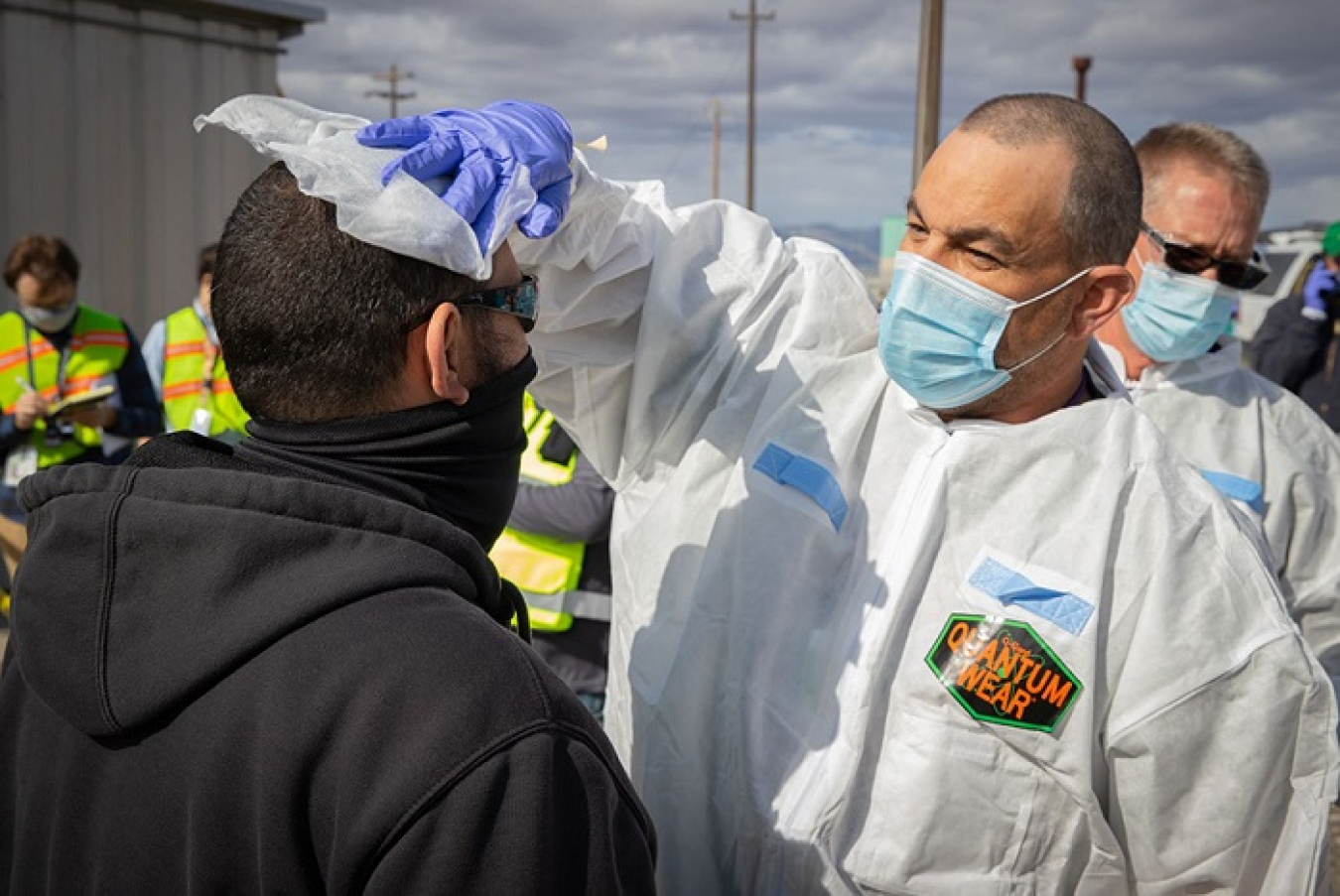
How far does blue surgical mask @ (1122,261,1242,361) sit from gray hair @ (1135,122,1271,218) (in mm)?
207

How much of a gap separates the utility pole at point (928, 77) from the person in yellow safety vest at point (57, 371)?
14.7ft

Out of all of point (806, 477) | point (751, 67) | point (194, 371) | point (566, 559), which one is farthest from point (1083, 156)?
point (751, 67)

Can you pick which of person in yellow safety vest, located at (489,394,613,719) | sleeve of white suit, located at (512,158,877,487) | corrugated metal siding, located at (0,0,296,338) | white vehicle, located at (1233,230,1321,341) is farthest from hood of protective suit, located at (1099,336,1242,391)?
white vehicle, located at (1233,230,1321,341)

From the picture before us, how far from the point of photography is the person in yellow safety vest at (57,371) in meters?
5.08

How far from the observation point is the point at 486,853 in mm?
988

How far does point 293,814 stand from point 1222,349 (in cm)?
269

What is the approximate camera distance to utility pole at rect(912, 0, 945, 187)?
6.98m

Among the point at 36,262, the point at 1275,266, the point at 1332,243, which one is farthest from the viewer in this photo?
the point at 1275,266

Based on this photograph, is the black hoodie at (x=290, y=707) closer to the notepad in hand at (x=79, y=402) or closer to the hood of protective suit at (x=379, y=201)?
the hood of protective suit at (x=379, y=201)

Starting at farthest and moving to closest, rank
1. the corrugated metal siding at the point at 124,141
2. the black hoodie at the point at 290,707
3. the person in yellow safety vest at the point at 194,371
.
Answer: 1. the corrugated metal siding at the point at 124,141
2. the person in yellow safety vest at the point at 194,371
3. the black hoodie at the point at 290,707

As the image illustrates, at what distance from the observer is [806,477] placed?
72.4 inches

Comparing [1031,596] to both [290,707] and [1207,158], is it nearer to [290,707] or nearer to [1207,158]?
[290,707]

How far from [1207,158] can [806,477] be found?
5.18 feet

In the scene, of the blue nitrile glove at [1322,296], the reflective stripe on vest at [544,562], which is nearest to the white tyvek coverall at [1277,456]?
the reflective stripe on vest at [544,562]
